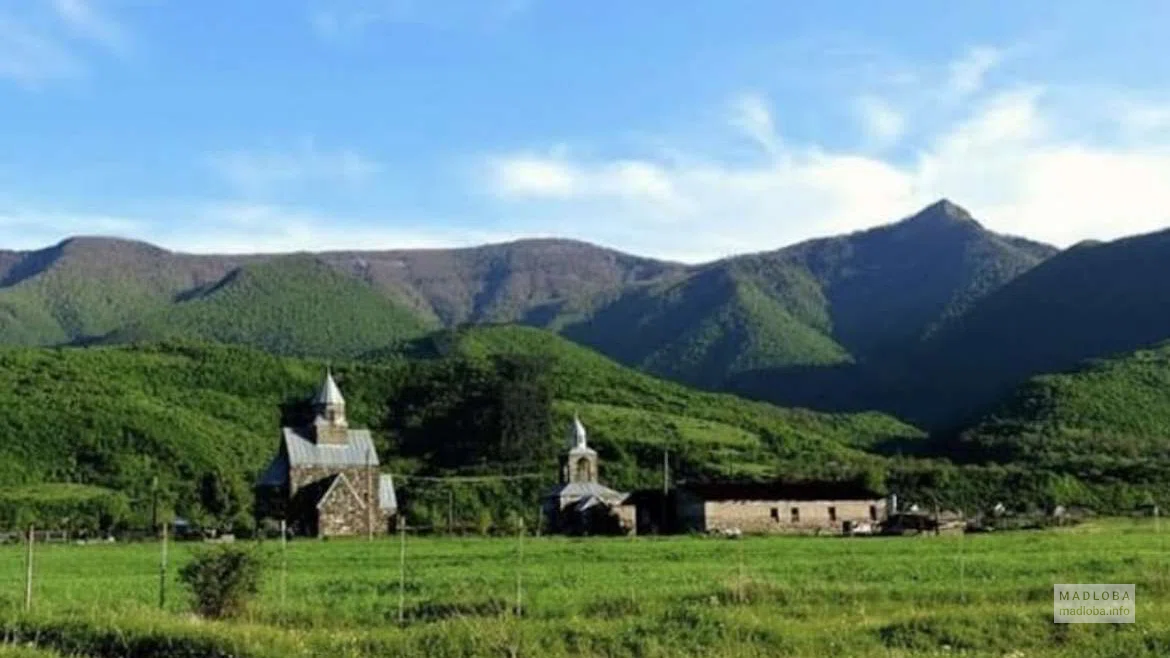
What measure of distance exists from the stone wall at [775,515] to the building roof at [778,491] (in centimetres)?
36

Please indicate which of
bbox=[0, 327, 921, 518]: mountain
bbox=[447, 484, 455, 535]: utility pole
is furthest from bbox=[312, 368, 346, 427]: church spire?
bbox=[447, 484, 455, 535]: utility pole

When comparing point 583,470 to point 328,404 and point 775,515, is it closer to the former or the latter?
point 775,515

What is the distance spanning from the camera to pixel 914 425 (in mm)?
193750

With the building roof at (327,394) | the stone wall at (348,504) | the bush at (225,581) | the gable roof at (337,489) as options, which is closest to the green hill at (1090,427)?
the stone wall at (348,504)

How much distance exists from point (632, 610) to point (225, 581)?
771cm

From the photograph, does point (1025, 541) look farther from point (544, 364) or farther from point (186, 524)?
point (544, 364)

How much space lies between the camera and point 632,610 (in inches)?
1015

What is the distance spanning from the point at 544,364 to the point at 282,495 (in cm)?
5528

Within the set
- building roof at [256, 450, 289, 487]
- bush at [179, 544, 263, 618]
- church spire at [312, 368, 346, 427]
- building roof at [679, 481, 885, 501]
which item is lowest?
bush at [179, 544, 263, 618]

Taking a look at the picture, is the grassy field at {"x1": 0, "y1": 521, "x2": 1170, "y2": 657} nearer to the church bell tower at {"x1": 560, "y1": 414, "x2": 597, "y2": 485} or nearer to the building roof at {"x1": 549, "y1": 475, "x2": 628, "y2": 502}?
the building roof at {"x1": 549, "y1": 475, "x2": 628, "y2": 502}

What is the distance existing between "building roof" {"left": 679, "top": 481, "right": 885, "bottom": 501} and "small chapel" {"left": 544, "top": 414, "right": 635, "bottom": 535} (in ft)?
14.5

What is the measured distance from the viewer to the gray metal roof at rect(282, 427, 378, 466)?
8812 cm

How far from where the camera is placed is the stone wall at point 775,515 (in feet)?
263

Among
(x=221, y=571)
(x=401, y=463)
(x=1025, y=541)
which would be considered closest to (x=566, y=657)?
(x=221, y=571)
